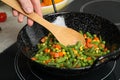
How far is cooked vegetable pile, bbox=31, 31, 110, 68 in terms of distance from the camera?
0.82m

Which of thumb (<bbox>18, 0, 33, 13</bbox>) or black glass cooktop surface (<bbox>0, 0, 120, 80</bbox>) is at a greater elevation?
thumb (<bbox>18, 0, 33, 13</bbox>)

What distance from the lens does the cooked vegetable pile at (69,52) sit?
82cm

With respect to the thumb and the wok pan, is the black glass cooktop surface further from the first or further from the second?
the thumb

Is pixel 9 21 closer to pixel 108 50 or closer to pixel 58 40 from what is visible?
pixel 58 40

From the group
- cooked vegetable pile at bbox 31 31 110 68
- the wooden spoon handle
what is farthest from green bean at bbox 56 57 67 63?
the wooden spoon handle

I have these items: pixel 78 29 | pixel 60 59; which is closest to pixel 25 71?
pixel 60 59

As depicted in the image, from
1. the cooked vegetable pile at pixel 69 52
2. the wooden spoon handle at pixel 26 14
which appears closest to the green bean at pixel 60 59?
the cooked vegetable pile at pixel 69 52

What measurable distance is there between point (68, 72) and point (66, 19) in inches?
13.1

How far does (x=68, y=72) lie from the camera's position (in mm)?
700

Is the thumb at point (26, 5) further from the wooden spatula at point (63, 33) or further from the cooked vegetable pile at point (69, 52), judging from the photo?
the cooked vegetable pile at point (69, 52)

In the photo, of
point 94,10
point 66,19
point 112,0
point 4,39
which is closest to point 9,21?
point 4,39

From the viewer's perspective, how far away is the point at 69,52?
86 cm

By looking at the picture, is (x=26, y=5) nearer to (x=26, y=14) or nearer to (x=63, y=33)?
(x=26, y=14)

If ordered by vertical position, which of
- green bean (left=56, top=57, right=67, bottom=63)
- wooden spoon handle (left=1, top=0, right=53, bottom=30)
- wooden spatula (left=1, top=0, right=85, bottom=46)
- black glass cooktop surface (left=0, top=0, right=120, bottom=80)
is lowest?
black glass cooktop surface (left=0, top=0, right=120, bottom=80)
